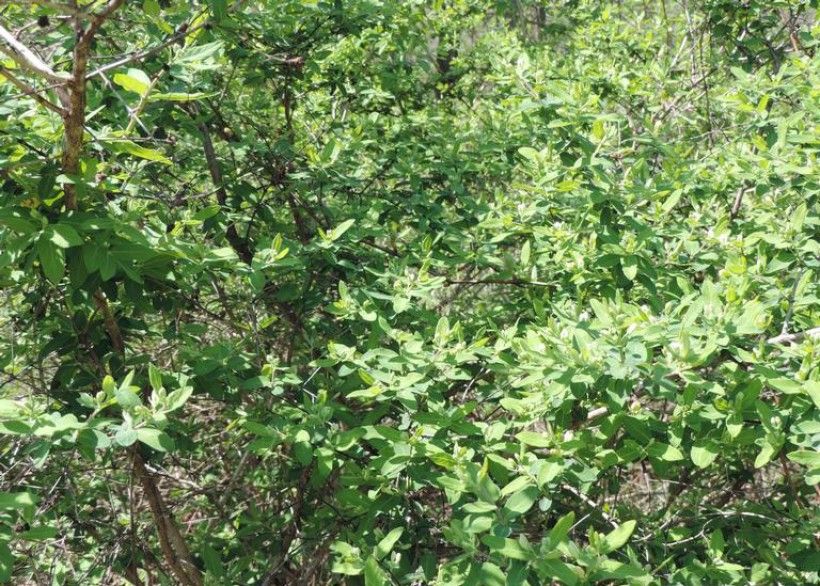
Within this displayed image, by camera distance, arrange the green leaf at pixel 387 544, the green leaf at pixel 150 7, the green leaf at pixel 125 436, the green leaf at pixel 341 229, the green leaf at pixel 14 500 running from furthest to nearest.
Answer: the green leaf at pixel 341 229 → the green leaf at pixel 387 544 → the green leaf at pixel 150 7 → the green leaf at pixel 125 436 → the green leaf at pixel 14 500

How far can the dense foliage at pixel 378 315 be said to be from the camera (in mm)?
2348

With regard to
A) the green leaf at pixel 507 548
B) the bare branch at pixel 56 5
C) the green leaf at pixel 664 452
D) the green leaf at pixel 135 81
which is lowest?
the green leaf at pixel 507 548

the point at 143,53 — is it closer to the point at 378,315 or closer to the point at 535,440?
the point at 378,315

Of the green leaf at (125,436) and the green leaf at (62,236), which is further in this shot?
the green leaf at (62,236)

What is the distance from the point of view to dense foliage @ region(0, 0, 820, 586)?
235 cm

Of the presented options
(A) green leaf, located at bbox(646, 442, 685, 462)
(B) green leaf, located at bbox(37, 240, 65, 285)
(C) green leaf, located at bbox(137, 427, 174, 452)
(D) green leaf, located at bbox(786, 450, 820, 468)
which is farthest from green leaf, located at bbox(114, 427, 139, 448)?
(D) green leaf, located at bbox(786, 450, 820, 468)

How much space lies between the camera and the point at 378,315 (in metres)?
2.87

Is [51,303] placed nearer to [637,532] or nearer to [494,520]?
[494,520]

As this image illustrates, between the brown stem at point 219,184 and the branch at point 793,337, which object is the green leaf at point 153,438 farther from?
the branch at point 793,337

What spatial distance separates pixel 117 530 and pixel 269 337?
89 cm

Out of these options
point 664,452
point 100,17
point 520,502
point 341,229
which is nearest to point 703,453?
point 664,452

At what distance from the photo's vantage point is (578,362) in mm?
2281

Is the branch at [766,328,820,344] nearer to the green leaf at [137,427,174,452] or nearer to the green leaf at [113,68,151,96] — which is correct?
the green leaf at [137,427,174,452]

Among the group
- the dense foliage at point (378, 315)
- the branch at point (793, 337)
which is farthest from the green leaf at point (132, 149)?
the branch at point (793, 337)
